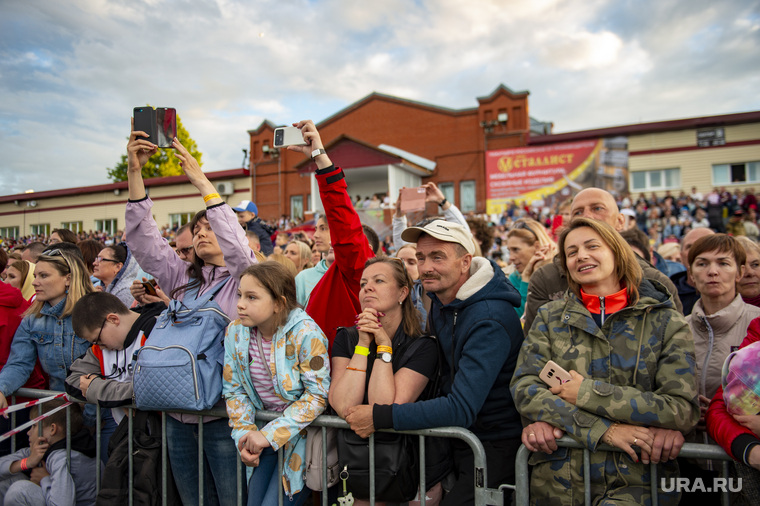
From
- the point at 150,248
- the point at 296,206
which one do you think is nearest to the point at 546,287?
the point at 150,248

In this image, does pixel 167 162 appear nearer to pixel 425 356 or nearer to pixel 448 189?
pixel 448 189

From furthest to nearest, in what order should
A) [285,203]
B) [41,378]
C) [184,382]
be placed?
[285,203], [41,378], [184,382]

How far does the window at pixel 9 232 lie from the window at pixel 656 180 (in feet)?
133

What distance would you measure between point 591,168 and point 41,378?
22324 millimetres

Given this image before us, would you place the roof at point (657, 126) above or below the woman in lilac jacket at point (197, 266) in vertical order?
above

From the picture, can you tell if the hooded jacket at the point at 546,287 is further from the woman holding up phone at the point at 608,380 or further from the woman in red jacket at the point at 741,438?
the woman in red jacket at the point at 741,438

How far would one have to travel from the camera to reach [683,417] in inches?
80.3

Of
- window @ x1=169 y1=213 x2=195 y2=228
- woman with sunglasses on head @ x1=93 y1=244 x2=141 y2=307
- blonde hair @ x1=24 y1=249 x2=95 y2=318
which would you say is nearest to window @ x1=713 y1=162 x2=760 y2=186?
woman with sunglasses on head @ x1=93 y1=244 x2=141 y2=307

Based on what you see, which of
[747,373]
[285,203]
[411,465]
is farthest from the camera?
[285,203]

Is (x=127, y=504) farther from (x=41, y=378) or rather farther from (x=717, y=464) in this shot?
(x=717, y=464)

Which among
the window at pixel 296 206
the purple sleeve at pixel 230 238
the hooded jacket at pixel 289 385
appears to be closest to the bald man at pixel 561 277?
the hooded jacket at pixel 289 385

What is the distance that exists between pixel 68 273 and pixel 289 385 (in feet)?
8.25

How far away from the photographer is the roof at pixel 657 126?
64.4 ft

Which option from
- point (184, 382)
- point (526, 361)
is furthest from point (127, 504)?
point (526, 361)
